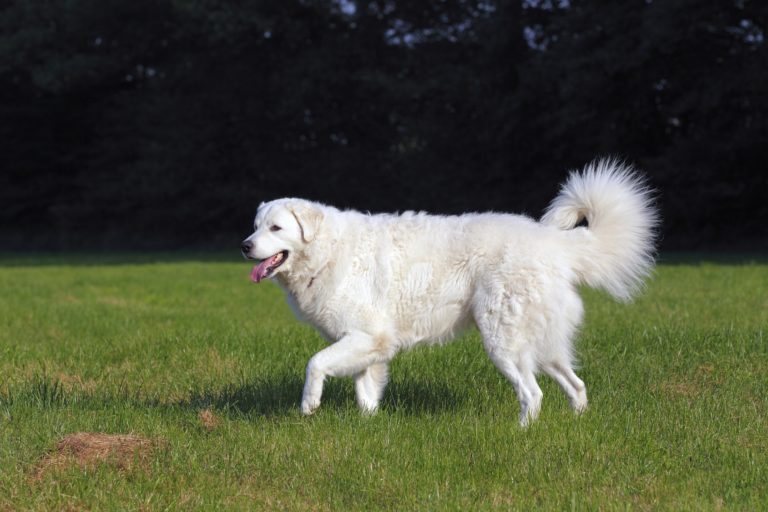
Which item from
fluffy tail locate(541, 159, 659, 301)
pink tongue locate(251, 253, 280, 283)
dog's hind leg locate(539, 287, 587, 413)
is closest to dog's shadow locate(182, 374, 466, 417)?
dog's hind leg locate(539, 287, 587, 413)

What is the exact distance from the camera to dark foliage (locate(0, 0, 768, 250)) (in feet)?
75.4

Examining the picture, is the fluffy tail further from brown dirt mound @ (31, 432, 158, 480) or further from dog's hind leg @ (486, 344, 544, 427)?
brown dirt mound @ (31, 432, 158, 480)

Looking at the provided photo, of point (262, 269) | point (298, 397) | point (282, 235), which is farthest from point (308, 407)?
point (282, 235)

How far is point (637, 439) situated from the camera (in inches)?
201

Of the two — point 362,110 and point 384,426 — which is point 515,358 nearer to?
point 384,426

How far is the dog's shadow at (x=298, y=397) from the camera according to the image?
614 cm

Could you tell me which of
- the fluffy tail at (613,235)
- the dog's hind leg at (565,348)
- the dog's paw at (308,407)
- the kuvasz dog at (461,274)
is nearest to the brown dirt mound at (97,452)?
the dog's paw at (308,407)

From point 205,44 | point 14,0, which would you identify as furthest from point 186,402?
point 14,0

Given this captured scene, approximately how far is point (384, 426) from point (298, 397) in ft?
3.93

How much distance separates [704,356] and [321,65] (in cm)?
2602

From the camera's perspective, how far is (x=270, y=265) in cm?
595

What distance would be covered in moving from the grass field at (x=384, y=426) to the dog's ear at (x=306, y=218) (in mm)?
1195

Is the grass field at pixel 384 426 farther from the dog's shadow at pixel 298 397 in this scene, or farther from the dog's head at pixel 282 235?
the dog's head at pixel 282 235

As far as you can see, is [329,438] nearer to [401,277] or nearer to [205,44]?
[401,277]
